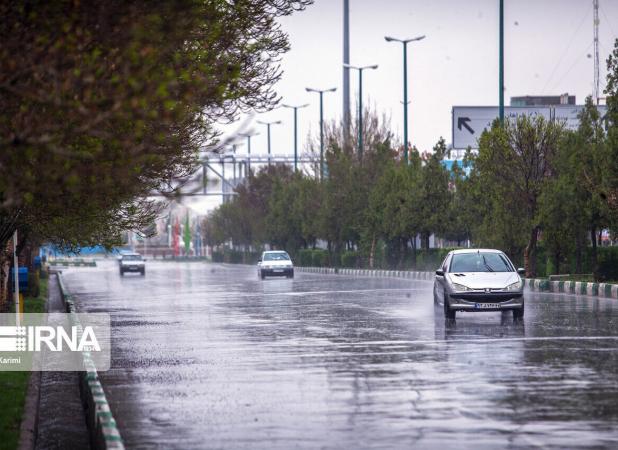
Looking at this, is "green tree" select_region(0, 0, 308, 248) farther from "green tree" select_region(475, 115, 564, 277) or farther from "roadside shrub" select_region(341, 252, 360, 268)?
"roadside shrub" select_region(341, 252, 360, 268)

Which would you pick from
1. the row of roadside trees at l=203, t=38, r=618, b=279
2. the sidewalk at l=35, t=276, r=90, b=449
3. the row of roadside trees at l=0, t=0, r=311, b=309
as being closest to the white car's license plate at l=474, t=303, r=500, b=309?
the sidewalk at l=35, t=276, r=90, b=449

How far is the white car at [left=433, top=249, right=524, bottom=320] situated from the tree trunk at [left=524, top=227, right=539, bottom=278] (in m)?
21.0

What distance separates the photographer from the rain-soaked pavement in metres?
11.3

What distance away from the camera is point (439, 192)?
62.8 metres

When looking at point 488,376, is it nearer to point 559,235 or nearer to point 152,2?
point 152,2

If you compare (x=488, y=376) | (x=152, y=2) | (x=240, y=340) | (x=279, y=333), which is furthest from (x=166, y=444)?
(x=279, y=333)

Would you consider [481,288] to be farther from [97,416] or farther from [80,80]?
[80,80]

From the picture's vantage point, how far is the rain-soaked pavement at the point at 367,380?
11.3 m

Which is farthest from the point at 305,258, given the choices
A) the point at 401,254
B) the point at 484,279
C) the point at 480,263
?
the point at 484,279

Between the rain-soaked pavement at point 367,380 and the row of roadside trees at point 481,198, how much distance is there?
13991 millimetres

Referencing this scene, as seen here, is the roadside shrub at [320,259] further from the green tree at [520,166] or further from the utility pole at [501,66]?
the green tree at [520,166]

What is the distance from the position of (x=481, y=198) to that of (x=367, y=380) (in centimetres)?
3604

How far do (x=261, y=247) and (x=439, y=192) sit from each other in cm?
→ 5233

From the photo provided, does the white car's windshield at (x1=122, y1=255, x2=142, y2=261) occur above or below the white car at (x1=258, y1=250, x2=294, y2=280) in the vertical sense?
above
